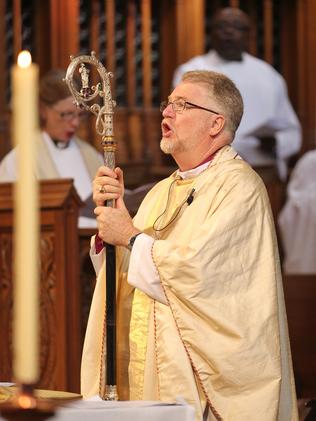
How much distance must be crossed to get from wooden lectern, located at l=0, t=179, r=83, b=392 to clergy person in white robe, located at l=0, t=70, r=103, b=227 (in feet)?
2.71

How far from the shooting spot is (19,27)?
32.0 feet

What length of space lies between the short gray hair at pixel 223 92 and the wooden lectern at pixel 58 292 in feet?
5.74

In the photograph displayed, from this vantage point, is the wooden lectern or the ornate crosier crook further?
the wooden lectern

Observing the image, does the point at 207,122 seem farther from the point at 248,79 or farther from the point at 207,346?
the point at 248,79

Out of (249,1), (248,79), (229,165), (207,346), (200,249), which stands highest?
(249,1)

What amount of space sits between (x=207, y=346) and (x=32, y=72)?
7.63ft

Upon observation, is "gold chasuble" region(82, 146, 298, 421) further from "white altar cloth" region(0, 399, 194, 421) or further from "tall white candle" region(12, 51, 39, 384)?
"tall white candle" region(12, 51, 39, 384)

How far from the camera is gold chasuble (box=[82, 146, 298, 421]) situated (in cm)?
410

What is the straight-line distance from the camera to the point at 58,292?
235 inches

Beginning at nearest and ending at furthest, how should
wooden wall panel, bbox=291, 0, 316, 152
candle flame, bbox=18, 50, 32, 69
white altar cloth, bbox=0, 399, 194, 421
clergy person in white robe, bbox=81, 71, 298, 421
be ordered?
candle flame, bbox=18, 50, 32, 69
white altar cloth, bbox=0, 399, 194, 421
clergy person in white robe, bbox=81, 71, 298, 421
wooden wall panel, bbox=291, 0, 316, 152

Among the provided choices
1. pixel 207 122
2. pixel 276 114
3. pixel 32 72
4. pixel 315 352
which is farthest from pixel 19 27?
pixel 32 72

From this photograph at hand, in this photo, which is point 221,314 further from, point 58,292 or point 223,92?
point 58,292

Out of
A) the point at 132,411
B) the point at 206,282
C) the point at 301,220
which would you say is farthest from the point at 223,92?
the point at 301,220

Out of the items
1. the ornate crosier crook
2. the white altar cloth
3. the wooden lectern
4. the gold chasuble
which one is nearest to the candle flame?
the white altar cloth
